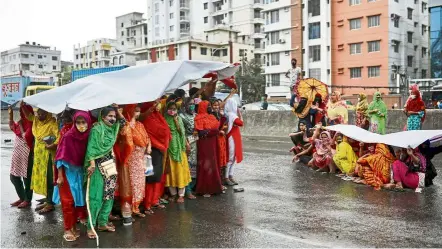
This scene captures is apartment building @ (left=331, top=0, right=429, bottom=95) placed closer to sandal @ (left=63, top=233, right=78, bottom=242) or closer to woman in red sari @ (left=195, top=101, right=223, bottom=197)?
woman in red sari @ (left=195, top=101, right=223, bottom=197)

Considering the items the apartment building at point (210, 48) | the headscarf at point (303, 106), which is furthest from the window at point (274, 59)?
the headscarf at point (303, 106)

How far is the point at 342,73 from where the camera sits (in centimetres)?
4962

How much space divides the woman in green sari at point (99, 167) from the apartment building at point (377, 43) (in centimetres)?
4127

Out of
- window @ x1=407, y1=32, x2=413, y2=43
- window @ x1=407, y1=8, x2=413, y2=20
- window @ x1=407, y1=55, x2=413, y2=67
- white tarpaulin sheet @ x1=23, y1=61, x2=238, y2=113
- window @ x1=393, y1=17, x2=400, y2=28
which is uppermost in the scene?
window @ x1=407, y1=8, x2=413, y2=20

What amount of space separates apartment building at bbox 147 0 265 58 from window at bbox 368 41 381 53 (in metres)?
28.4

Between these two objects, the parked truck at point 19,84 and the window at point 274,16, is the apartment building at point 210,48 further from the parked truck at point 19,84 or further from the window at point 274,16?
the parked truck at point 19,84

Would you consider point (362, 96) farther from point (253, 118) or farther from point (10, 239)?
point (10, 239)

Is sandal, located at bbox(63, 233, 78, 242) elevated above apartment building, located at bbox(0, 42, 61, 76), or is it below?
below

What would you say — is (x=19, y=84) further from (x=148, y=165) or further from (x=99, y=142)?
(x=99, y=142)

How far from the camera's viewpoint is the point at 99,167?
553 centimetres

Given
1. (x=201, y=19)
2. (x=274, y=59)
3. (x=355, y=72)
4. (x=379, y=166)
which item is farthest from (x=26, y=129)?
(x=201, y=19)

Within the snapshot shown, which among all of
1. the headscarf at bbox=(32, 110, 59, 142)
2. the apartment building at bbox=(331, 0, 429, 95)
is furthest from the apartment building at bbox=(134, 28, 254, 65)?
the headscarf at bbox=(32, 110, 59, 142)

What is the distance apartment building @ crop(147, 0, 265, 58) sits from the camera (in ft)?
250

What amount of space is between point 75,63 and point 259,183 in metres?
110
